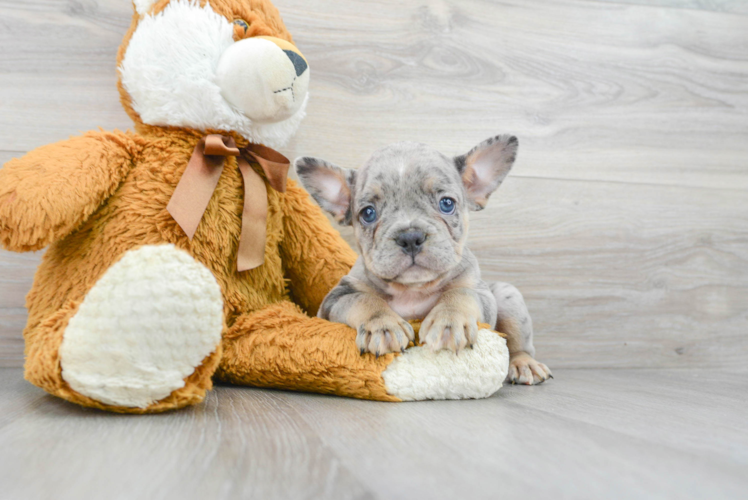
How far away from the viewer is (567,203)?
97.0 inches

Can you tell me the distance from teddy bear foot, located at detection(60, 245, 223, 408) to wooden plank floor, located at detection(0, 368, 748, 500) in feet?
0.28

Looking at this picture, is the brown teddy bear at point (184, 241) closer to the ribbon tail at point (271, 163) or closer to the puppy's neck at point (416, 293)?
the ribbon tail at point (271, 163)

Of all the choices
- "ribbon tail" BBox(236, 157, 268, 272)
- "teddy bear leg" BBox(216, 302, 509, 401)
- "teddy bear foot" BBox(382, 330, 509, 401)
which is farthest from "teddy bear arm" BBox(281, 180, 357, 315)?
"teddy bear foot" BBox(382, 330, 509, 401)

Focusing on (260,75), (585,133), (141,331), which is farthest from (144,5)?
(585,133)

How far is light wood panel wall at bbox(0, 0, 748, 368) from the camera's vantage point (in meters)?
2.31

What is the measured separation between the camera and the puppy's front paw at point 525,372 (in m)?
1.88

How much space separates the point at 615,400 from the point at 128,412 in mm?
1392

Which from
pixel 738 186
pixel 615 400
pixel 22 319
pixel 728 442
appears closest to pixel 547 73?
pixel 738 186

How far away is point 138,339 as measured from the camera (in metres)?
1.21

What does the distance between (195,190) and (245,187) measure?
0.58ft

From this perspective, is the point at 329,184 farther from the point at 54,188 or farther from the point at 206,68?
the point at 54,188

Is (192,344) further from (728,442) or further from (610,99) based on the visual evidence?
(610,99)

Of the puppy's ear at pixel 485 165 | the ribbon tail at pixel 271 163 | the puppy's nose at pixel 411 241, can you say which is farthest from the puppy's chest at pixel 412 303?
the ribbon tail at pixel 271 163

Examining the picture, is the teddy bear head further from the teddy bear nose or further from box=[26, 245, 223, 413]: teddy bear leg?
box=[26, 245, 223, 413]: teddy bear leg
